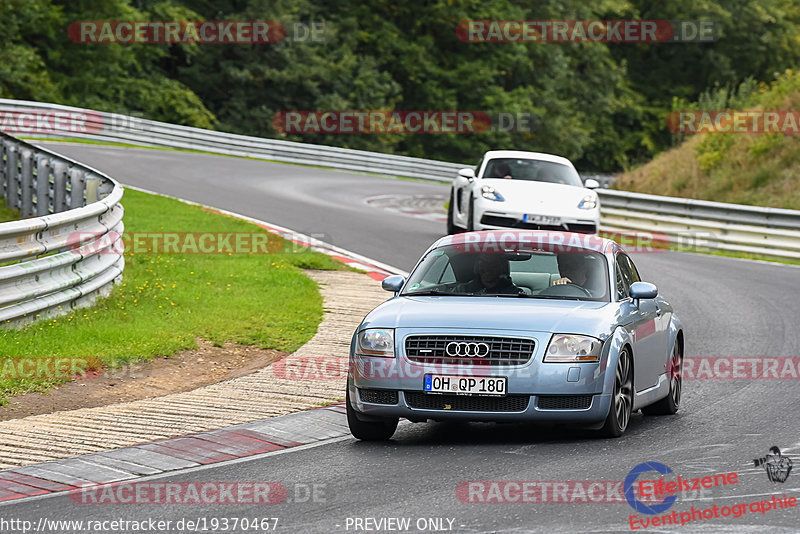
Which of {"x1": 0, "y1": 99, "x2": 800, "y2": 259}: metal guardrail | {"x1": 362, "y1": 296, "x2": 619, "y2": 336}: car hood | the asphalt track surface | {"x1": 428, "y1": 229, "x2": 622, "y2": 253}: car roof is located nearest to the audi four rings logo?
{"x1": 362, "y1": 296, "x2": 619, "y2": 336}: car hood

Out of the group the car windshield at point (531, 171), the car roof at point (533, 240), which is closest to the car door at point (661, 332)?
the car roof at point (533, 240)

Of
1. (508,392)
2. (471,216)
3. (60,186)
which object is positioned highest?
(508,392)

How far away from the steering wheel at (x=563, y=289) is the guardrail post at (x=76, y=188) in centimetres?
960

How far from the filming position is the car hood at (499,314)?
8.46 metres

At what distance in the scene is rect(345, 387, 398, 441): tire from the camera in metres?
8.67

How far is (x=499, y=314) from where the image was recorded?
340 inches

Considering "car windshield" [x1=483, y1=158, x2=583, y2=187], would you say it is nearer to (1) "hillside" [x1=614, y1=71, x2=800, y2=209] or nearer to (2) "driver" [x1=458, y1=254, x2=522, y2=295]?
(1) "hillside" [x1=614, y1=71, x2=800, y2=209]

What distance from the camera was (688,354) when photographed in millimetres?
12789

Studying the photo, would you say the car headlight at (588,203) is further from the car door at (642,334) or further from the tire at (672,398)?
the car door at (642,334)

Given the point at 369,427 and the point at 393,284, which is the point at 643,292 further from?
the point at 369,427

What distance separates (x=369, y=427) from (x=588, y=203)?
1141 centimetres

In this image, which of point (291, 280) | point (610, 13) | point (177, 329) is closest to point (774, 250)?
point (291, 280)

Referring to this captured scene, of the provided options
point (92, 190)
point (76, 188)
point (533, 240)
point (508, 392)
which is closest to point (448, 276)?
A: point (533, 240)

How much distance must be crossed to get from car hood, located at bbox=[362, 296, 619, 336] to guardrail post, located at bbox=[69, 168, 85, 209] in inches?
367
